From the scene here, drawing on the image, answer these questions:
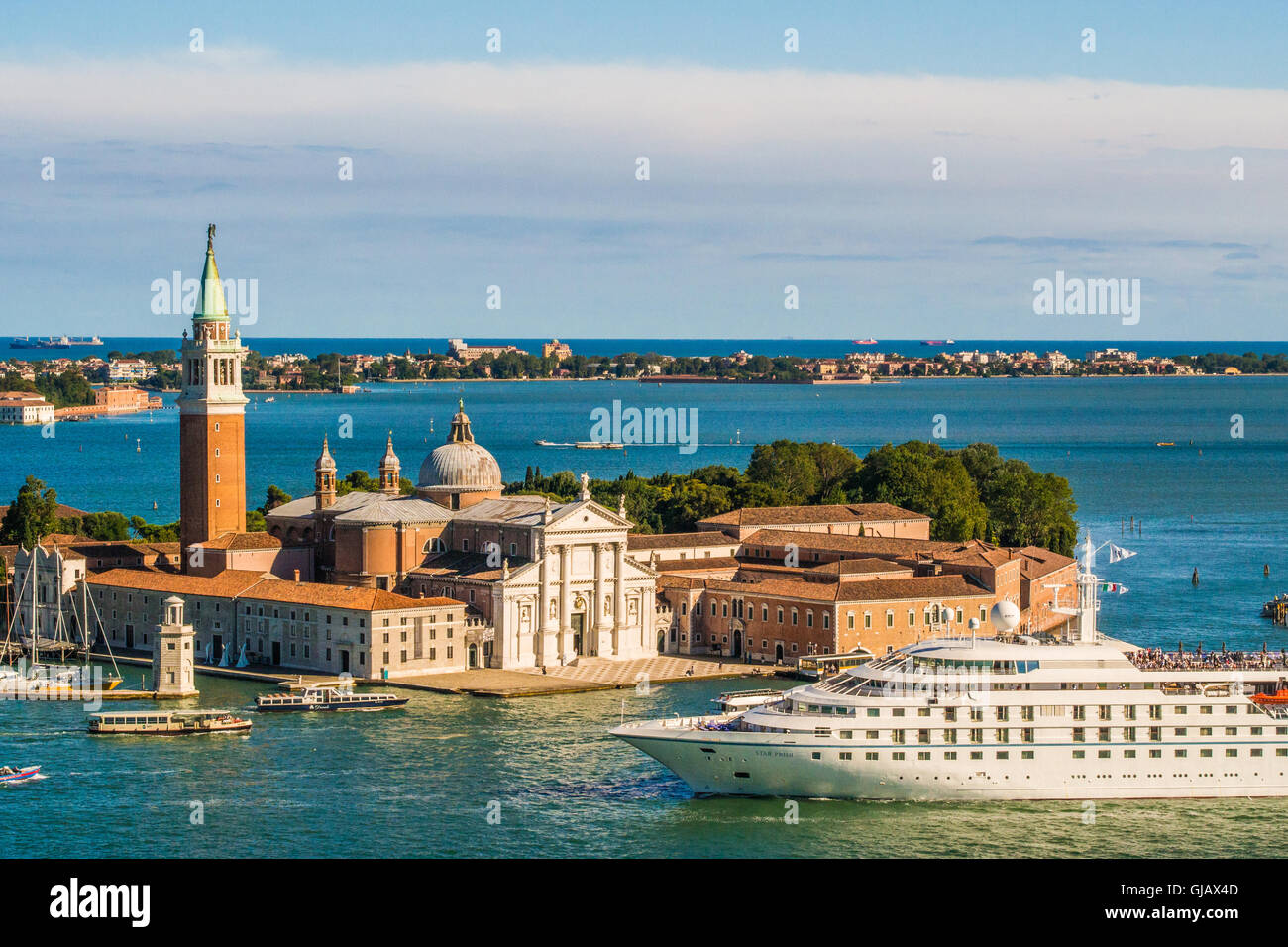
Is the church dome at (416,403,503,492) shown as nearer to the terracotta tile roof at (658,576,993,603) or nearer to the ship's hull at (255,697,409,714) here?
the terracotta tile roof at (658,576,993,603)

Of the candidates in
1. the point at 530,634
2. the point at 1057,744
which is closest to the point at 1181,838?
the point at 1057,744

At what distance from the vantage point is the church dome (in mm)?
62062

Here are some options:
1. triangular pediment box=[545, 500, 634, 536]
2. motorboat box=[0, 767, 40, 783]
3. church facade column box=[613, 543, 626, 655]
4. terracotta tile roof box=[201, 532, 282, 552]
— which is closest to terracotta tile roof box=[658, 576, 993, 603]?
church facade column box=[613, 543, 626, 655]

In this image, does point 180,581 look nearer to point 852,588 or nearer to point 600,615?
point 600,615

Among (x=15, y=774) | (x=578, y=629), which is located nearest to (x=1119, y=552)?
(x=578, y=629)

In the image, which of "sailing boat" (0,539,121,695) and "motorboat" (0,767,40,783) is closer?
"motorboat" (0,767,40,783)

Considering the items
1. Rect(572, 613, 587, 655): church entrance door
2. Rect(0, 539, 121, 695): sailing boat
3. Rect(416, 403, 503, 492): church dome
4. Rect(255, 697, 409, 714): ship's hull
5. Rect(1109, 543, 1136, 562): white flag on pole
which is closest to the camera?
Rect(1109, 543, 1136, 562): white flag on pole

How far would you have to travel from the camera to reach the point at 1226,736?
41.2 m

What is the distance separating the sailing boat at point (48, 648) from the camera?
52031 mm

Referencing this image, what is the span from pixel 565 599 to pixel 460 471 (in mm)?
7532

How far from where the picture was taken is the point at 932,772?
133 ft

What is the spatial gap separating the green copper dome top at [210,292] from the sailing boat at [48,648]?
339 inches

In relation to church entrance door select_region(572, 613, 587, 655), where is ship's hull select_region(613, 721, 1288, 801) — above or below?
below

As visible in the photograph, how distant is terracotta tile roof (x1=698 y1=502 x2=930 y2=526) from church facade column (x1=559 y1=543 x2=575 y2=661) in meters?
11.6
